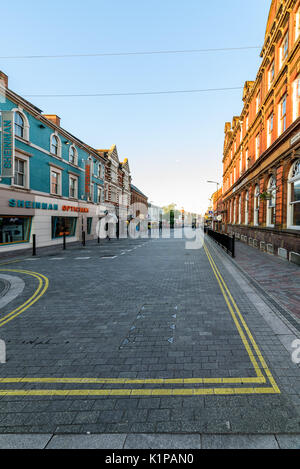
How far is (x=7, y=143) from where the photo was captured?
48.3 ft

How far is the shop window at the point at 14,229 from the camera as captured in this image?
16156 millimetres

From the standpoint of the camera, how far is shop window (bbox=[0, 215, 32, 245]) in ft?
53.0

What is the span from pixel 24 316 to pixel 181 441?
461 centimetres

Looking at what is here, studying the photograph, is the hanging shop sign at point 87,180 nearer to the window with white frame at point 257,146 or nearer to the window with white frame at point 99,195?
the window with white frame at point 99,195

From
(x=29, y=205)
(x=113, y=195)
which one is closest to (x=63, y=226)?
(x=29, y=205)

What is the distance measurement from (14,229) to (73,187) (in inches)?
406

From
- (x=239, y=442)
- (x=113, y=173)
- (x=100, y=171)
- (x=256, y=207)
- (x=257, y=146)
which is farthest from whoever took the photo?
(x=113, y=173)

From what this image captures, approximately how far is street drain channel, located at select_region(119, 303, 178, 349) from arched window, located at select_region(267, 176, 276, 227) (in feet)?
43.3

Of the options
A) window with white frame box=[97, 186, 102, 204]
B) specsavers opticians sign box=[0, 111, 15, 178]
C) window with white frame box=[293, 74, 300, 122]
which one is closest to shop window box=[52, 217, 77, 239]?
specsavers opticians sign box=[0, 111, 15, 178]

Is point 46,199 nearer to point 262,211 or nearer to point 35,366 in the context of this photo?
point 262,211

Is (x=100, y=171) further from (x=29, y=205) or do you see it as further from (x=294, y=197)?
(x=294, y=197)

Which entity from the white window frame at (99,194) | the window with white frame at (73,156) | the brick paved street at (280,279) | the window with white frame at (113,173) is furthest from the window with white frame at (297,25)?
→ the window with white frame at (113,173)

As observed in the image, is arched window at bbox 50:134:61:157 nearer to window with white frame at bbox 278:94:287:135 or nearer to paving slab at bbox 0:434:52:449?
window with white frame at bbox 278:94:287:135

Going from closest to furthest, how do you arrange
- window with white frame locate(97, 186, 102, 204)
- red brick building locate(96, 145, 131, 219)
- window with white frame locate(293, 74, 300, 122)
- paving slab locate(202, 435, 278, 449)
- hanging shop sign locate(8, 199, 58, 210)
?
paving slab locate(202, 435, 278, 449) < window with white frame locate(293, 74, 300, 122) < hanging shop sign locate(8, 199, 58, 210) < window with white frame locate(97, 186, 102, 204) < red brick building locate(96, 145, 131, 219)
